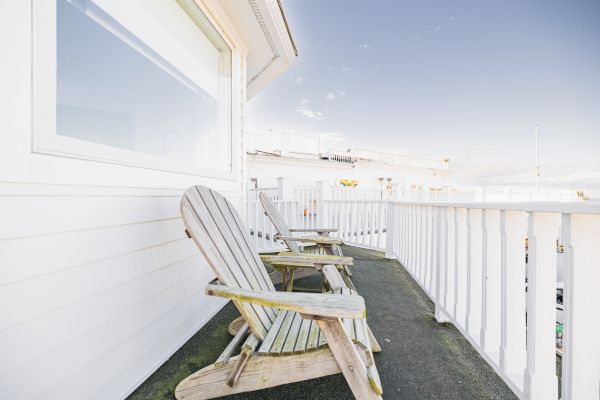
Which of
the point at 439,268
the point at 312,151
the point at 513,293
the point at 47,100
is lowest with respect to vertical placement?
the point at 439,268

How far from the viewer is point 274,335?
1250 millimetres

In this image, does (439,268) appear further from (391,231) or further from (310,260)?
(391,231)

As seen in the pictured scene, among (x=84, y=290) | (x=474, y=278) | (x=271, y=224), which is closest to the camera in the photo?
(x=84, y=290)

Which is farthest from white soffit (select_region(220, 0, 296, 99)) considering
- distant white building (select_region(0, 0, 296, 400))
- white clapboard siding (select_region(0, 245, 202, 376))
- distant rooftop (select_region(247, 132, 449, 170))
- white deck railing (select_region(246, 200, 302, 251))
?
distant rooftop (select_region(247, 132, 449, 170))

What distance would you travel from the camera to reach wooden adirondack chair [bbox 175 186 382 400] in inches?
38.1

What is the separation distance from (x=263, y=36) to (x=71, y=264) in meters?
2.75

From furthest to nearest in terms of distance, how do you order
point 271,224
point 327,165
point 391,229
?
point 327,165 < point 271,224 < point 391,229

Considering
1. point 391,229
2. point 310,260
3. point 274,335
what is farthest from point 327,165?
point 274,335

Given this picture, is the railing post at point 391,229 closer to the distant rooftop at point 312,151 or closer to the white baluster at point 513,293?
the white baluster at point 513,293

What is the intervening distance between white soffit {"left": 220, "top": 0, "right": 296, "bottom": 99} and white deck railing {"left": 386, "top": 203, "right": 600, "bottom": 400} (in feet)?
7.97

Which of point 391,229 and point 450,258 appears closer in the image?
point 450,258

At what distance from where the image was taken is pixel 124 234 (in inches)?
52.6

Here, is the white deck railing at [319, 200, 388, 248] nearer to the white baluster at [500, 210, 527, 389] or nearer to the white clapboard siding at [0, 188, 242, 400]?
the white baluster at [500, 210, 527, 389]

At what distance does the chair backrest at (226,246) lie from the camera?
118cm
